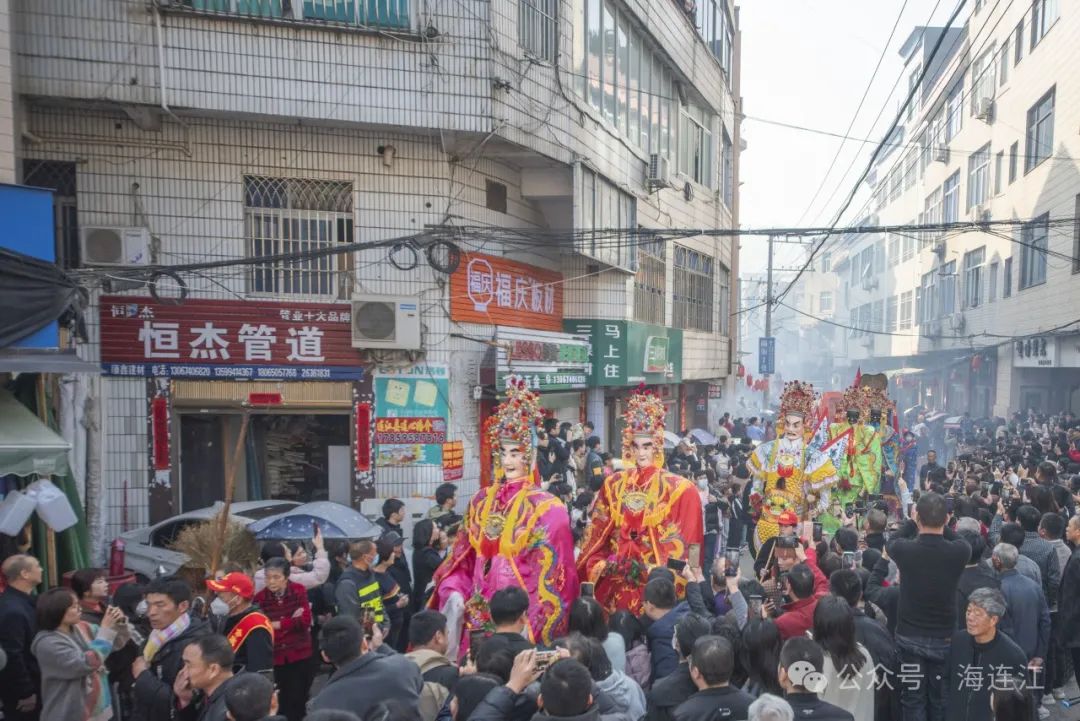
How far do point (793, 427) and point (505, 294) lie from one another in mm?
5093

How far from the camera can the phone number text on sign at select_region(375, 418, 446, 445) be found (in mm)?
10891

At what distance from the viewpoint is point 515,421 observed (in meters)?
6.93

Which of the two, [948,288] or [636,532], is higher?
[948,288]

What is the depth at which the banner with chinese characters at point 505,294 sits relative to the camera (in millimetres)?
11445

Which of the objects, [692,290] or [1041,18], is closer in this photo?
[1041,18]

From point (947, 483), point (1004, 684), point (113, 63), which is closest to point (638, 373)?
point (947, 483)

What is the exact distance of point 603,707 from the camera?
3.80m

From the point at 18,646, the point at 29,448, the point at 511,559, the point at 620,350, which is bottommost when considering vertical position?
the point at 18,646

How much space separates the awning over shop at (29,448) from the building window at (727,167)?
21211 millimetres

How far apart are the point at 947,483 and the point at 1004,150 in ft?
57.4

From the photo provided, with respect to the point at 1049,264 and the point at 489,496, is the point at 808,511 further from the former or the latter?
the point at 1049,264

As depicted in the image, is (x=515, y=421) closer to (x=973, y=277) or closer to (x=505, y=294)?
(x=505, y=294)

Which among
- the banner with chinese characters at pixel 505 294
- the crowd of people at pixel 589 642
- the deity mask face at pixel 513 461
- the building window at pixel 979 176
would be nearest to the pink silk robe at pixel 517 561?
the deity mask face at pixel 513 461

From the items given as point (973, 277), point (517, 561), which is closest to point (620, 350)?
point (517, 561)
